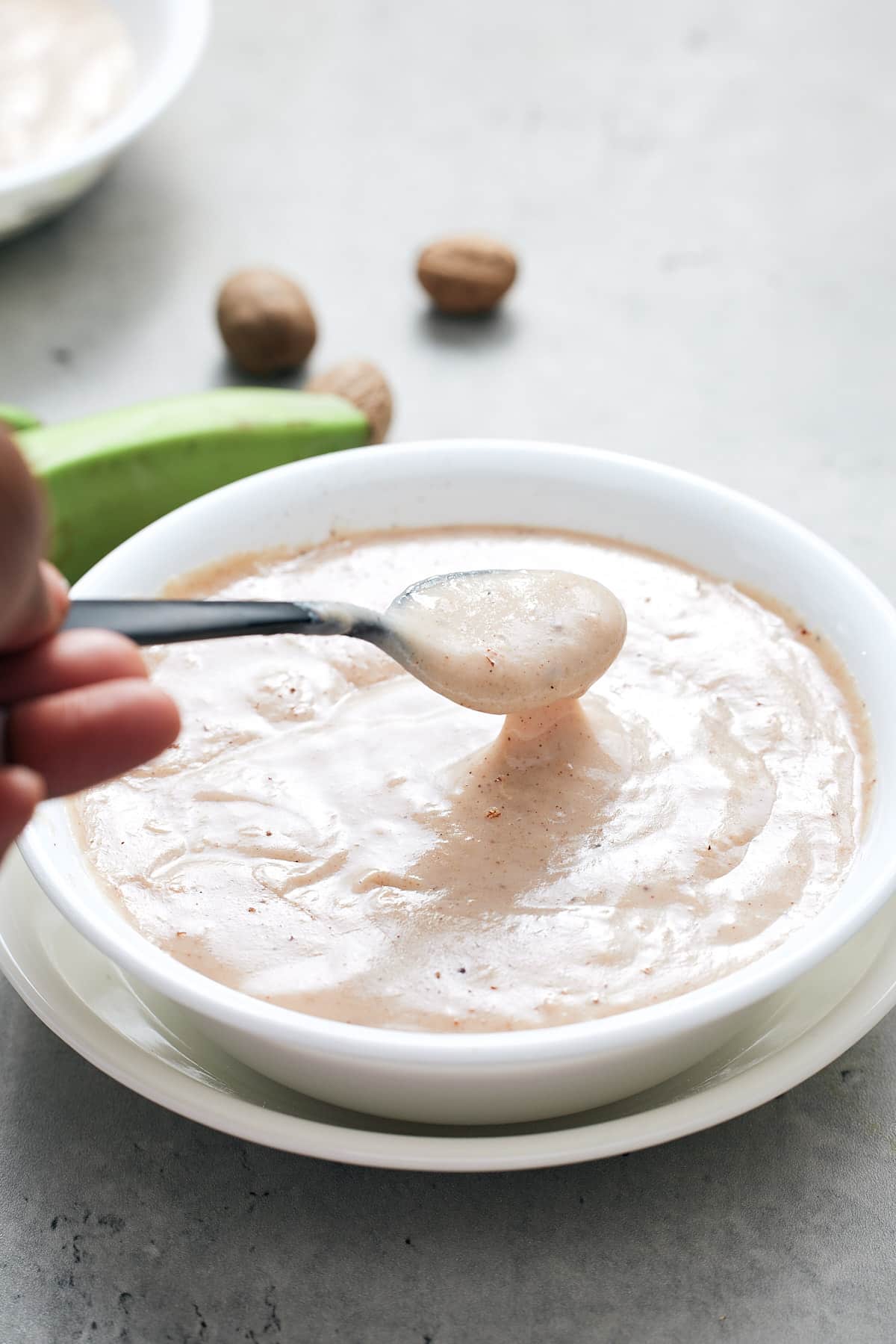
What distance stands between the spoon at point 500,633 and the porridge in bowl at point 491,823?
3 centimetres

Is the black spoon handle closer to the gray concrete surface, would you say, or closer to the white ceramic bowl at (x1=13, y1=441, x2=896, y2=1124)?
the white ceramic bowl at (x1=13, y1=441, x2=896, y2=1124)

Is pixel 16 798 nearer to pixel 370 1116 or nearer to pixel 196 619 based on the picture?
pixel 196 619

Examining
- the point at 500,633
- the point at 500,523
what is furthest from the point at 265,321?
the point at 500,633

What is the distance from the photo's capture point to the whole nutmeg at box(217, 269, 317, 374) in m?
3.03

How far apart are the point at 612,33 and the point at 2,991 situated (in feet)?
11.0

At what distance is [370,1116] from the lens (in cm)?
165

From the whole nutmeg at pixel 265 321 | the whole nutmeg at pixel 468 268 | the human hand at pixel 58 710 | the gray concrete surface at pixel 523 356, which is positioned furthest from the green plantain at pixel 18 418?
the human hand at pixel 58 710

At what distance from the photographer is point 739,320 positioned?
329cm

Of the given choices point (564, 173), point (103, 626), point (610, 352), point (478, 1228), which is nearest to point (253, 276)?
point (610, 352)

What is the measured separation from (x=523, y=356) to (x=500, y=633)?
159cm

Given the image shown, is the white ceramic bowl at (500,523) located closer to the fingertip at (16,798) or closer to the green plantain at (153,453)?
the green plantain at (153,453)

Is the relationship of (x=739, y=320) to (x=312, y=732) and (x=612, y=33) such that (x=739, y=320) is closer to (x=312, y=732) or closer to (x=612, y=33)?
(x=612, y=33)

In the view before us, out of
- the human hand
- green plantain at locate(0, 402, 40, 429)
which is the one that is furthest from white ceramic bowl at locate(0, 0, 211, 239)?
the human hand

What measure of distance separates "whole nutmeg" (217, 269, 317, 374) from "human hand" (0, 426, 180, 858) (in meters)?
1.89
